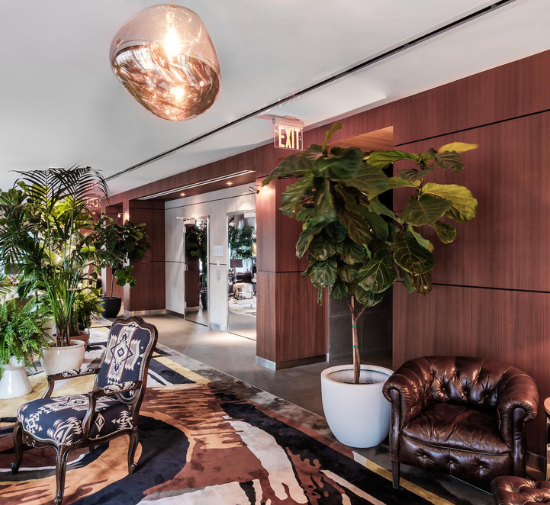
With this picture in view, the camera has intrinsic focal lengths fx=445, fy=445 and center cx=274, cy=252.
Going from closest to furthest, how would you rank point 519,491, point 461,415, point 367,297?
point 519,491 < point 461,415 < point 367,297

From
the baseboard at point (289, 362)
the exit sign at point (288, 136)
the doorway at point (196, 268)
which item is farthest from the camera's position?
the doorway at point (196, 268)

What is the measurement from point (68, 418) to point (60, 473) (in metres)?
0.32

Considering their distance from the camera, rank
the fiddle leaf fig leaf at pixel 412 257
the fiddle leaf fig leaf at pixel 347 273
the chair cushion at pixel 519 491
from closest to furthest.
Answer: the chair cushion at pixel 519 491
the fiddle leaf fig leaf at pixel 412 257
the fiddle leaf fig leaf at pixel 347 273

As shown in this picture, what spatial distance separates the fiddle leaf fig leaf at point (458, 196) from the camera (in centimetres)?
312

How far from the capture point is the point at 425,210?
2828mm

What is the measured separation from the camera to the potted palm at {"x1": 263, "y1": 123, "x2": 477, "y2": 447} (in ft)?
8.86

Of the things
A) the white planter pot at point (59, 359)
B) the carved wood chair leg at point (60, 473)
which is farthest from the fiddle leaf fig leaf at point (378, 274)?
the white planter pot at point (59, 359)

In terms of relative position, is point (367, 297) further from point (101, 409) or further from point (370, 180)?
point (101, 409)

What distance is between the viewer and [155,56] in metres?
1.84

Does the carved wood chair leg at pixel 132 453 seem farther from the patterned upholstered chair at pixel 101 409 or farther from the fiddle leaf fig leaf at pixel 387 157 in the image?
the fiddle leaf fig leaf at pixel 387 157

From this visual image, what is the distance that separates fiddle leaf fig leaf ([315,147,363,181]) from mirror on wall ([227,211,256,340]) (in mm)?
5186

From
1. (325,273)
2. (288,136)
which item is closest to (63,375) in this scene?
(325,273)

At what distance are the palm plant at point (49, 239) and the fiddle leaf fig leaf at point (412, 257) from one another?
11.0 feet

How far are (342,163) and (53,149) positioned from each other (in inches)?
212
